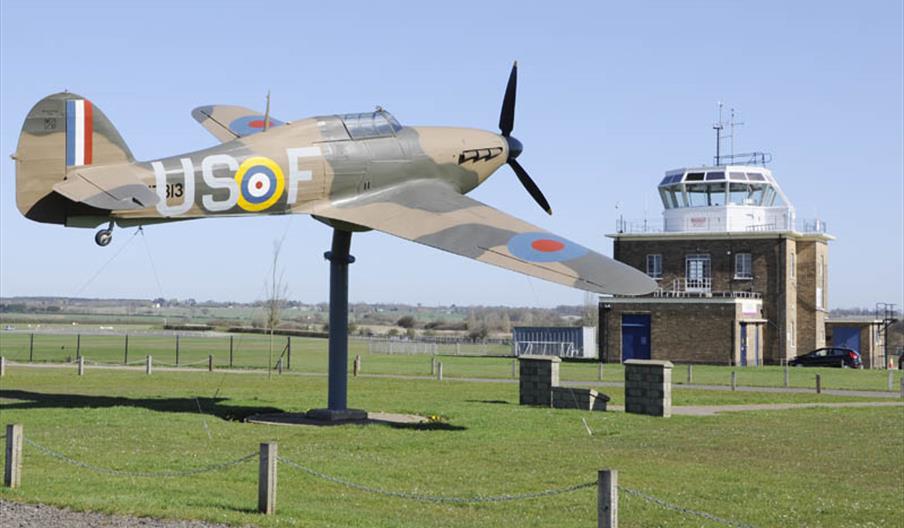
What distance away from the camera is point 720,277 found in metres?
66.4

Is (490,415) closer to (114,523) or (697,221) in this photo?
(114,523)

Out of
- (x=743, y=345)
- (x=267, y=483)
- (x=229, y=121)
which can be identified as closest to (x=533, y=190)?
(x=229, y=121)

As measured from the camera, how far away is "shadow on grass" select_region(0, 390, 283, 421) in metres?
26.9

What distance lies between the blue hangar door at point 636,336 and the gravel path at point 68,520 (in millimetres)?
54199

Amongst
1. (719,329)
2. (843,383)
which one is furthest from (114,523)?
(719,329)

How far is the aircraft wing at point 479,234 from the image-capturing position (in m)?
20.2

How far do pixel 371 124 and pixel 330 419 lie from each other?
21.6 feet

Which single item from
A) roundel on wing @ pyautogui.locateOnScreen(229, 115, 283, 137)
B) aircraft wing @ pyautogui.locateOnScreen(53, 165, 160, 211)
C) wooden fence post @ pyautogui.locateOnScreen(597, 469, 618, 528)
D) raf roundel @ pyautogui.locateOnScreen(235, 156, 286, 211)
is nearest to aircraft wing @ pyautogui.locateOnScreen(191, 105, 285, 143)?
roundel on wing @ pyautogui.locateOnScreen(229, 115, 283, 137)

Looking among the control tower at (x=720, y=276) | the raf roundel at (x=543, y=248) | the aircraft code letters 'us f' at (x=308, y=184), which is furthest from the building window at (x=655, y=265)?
the raf roundel at (x=543, y=248)

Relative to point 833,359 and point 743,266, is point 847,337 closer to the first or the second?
point 833,359

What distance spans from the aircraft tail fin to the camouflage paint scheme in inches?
0.8

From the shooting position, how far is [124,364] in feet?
169

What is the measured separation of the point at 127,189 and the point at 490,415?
34.3ft

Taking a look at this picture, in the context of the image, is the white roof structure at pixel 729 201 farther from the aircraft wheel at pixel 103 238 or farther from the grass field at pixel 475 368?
the aircraft wheel at pixel 103 238
